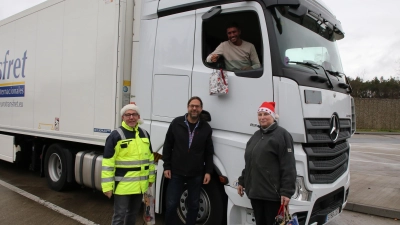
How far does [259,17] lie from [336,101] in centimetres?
135

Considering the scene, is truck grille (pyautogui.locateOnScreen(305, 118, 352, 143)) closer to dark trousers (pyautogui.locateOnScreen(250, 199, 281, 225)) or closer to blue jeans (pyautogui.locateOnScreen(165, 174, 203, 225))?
dark trousers (pyautogui.locateOnScreen(250, 199, 281, 225))

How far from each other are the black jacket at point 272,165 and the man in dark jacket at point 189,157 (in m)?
0.69

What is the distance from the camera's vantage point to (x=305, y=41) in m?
3.64

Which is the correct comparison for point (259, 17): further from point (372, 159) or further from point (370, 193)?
point (372, 159)

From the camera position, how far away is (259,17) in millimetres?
3318

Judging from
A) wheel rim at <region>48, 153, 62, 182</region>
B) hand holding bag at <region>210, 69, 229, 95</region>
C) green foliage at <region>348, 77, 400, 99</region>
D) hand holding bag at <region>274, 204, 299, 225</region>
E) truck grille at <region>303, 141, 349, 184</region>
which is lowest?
wheel rim at <region>48, 153, 62, 182</region>

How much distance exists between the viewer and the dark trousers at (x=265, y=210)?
3.04 meters

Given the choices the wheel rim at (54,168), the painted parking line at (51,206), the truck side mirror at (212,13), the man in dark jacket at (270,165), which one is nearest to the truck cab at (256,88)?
the truck side mirror at (212,13)

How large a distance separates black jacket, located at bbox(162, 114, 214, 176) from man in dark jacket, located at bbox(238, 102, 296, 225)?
62cm

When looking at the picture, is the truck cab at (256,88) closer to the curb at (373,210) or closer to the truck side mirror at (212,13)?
the truck side mirror at (212,13)

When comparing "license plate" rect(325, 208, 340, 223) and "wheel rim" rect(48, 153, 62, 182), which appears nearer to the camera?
"license plate" rect(325, 208, 340, 223)

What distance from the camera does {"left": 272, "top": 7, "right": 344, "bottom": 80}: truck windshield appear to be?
3316 millimetres

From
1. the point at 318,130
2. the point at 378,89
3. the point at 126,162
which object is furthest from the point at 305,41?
the point at 378,89

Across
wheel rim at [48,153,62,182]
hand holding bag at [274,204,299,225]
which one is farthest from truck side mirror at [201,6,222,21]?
wheel rim at [48,153,62,182]
